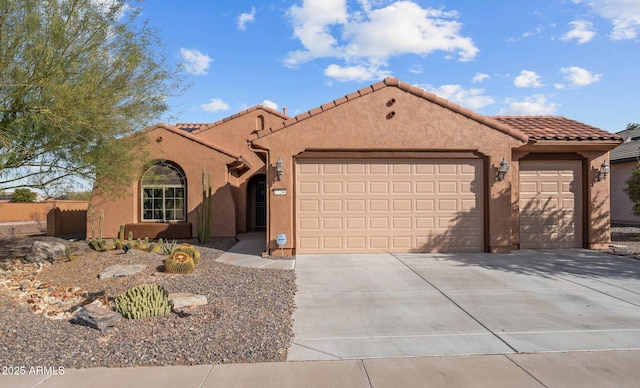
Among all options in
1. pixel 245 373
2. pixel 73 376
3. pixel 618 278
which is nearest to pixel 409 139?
pixel 618 278

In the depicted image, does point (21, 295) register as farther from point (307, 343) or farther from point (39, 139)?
point (307, 343)

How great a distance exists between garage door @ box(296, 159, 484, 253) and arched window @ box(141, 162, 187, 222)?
562 cm

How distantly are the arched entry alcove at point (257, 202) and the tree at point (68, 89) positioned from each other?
31.1 ft

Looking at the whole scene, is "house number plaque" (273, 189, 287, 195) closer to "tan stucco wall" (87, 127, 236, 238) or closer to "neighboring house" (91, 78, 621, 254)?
"neighboring house" (91, 78, 621, 254)

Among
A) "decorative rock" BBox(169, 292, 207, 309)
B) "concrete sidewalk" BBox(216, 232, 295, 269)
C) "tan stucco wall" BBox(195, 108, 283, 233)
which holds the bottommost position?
"decorative rock" BBox(169, 292, 207, 309)

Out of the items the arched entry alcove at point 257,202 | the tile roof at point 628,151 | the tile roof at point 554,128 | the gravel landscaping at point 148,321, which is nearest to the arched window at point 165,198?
the arched entry alcove at point 257,202

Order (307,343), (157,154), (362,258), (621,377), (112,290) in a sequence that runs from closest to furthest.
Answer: (621,377)
(307,343)
(112,290)
(362,258)
(157,154)

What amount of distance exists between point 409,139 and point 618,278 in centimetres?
550

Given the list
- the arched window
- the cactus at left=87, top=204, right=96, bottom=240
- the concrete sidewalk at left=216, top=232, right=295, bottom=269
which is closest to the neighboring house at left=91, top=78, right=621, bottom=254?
the concrete sidewalk at left=216, top=232, right=295, bottom=269

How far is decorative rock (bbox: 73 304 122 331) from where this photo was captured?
5.29 meters

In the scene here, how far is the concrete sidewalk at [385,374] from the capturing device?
3971 mm

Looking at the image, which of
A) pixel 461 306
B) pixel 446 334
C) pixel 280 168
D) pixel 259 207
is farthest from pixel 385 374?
pixel 259 207

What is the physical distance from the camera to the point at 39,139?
Result: 7.97 meters

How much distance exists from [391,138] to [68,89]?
24.1ft
